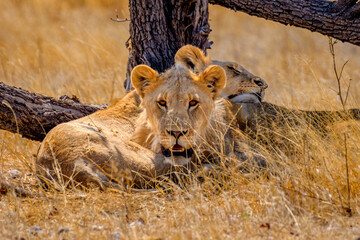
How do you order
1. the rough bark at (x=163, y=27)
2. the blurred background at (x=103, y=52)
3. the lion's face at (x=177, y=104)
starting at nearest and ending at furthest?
the lion's face at (x=177, y=104)
the rough bark at (x=163, y=27)
the blurred background at (x=103, y=52)

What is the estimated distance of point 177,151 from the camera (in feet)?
15.7

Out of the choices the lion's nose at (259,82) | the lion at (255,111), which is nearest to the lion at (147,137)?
the lion at (255,111)

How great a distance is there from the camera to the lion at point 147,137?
454cm

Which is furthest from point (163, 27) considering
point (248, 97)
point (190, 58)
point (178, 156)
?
point (178, 156)

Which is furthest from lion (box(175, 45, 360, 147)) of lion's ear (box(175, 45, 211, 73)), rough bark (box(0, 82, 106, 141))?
rough bark (box(0, 82, 106, 141))

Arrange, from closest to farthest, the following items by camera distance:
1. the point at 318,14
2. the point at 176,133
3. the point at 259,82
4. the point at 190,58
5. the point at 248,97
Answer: the point at 176,133 → the point at 190,58 → the point at 318,14 → the point at 248,97 → the point at 259,82

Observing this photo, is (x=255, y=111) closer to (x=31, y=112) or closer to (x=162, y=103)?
(x=162, y=103)

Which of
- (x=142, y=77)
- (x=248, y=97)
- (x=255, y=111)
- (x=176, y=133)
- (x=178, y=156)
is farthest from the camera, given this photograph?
(x=248, y=97)

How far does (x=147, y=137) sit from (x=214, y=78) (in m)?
0.93

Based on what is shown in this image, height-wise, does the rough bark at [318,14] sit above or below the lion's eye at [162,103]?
above

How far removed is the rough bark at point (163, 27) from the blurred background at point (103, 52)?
1685 mm

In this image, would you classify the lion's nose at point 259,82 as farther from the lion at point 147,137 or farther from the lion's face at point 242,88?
the lion at point 147,137

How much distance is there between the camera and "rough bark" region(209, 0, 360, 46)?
5734 mm

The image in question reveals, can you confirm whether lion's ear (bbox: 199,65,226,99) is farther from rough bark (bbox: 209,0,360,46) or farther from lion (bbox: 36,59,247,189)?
rough bark (bbox: 209,0,360,46)
